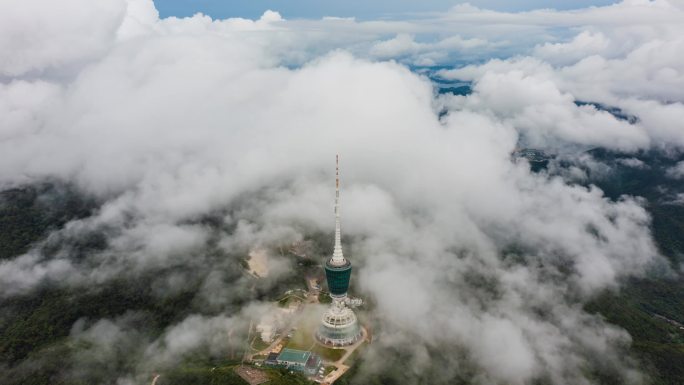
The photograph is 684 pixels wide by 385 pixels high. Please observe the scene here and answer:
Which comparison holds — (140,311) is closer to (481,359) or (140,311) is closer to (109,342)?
(109,342)

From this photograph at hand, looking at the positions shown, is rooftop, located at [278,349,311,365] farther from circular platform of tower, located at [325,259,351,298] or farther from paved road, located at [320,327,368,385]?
circular platform of tower, located at [325,259,351,298]

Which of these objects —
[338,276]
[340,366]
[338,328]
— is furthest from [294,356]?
[338,276]

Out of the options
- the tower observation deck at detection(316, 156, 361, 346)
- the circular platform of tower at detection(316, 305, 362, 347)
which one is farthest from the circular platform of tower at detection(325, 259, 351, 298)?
the circular platform of tower at detection(316, 305, 362, 347)

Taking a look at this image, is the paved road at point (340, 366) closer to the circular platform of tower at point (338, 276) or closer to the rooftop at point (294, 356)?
the rooftop at point (294, 356)

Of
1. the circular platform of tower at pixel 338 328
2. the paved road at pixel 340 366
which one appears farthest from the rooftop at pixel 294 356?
the circular platform of tower at pixel 338 328

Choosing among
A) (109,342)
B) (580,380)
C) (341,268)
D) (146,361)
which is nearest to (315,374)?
(341,268)

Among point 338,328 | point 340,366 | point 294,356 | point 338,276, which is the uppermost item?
point 338,276

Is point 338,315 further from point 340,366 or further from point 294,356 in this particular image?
point 294,356

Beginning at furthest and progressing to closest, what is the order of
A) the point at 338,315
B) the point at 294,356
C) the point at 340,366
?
the point at 338,315, the point at 340,366, the point at 294,356
